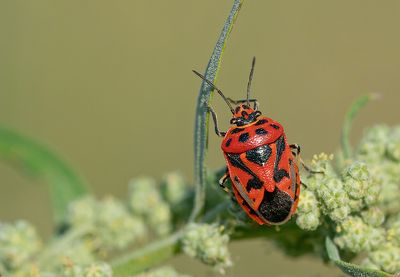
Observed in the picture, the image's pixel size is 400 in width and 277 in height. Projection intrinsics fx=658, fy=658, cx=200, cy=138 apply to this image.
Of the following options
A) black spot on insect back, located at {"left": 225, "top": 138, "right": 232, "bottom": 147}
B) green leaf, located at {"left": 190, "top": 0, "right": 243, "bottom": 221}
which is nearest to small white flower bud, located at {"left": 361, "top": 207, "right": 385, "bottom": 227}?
black spot on insect back, located at {"left": 225, "top": 138, "right": 232, "bottom": 147}

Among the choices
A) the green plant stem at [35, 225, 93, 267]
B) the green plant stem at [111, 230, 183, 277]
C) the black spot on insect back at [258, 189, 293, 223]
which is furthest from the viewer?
the green plant stem at [35, 225, 93, 267]

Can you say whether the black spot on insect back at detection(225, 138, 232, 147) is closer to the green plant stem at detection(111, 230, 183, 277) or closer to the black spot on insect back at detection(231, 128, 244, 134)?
the black spot on insect back at detection(231, 128, 244, 134)

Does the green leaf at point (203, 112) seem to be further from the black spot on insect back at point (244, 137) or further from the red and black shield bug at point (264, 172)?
the black spot on insect back at point (244, 137)

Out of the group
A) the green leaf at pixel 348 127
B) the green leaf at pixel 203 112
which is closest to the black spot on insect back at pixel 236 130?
the green leaf at pixel 203 112

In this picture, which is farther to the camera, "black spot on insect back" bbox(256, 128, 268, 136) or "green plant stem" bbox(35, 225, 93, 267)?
"green plant stem" bbox(35, 225, 93, 267)

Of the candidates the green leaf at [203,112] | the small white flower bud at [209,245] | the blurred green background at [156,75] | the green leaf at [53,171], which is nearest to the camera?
the green leaf at [203,112]
